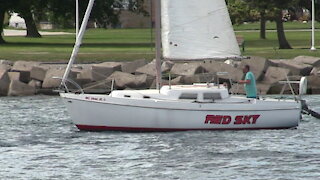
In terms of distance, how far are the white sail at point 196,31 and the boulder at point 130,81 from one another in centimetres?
1416

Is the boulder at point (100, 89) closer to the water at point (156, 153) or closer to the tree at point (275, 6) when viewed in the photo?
the water at point (156, 153)

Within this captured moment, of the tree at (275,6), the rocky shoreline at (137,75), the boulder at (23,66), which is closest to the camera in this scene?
the rocky shoreline at (137,75)

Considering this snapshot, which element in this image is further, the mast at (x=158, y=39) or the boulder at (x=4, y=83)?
the boulder at (x=4, y=83)

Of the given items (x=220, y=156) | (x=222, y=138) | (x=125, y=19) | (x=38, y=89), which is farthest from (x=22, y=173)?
(x=125, y=19)

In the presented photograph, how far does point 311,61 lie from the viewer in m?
56.9

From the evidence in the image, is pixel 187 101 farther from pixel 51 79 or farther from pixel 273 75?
pixel 51 79

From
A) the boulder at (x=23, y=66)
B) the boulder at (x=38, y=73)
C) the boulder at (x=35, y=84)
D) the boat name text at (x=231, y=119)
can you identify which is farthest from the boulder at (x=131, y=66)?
the boat name text at (x=231, y=119)

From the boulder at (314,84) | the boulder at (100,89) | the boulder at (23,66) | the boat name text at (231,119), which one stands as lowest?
the boulder at (314,84)

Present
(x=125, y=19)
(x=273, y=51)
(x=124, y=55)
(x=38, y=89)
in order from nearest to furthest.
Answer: (x=38, y=89) < (x=124, y=55) < (x=273, y=51) < (x=125, y=19)

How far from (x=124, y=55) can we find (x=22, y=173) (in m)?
37.2

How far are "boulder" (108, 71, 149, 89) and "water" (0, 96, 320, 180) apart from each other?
1122 cm

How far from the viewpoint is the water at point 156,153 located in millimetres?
28344

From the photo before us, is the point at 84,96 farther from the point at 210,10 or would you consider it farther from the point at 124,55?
the point at 124,55

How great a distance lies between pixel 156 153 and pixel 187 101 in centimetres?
336
